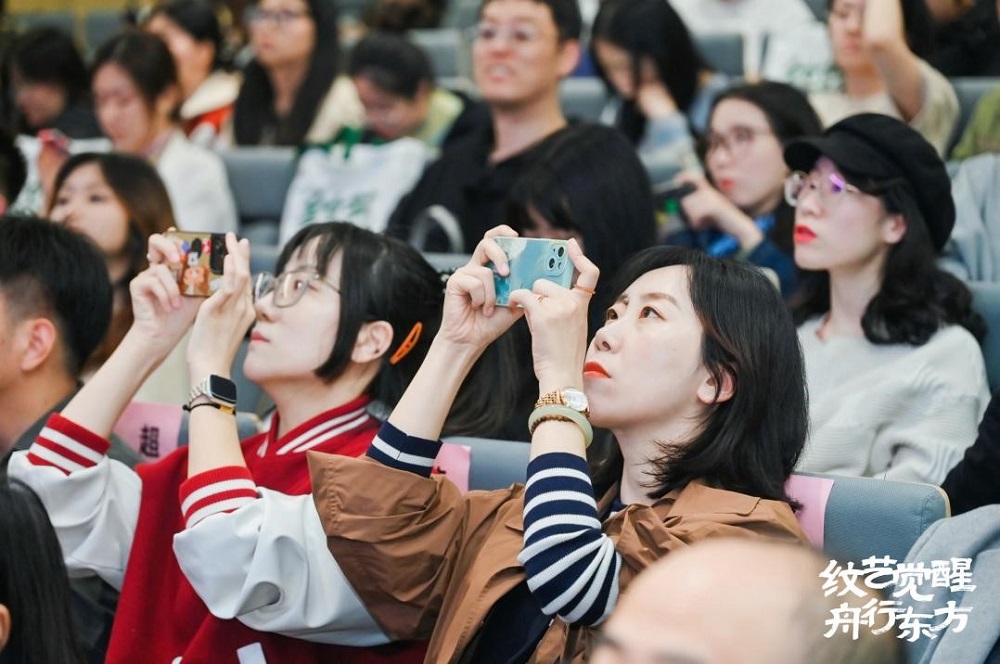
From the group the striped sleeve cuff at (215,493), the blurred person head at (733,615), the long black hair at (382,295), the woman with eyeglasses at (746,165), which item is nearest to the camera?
the blurred person head at (733,615)

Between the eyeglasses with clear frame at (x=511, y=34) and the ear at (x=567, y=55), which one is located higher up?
the eyeglasses with clear frame at (x=511, y=34)

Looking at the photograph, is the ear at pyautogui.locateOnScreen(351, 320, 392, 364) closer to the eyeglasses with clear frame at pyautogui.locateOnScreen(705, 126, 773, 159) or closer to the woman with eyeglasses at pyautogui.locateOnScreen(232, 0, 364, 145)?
the eyeglasses with clear frame at pyautogui.locateOnScreen(705, 126, 773, 159)

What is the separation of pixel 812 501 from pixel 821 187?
3.00ft

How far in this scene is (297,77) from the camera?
451 centimetres

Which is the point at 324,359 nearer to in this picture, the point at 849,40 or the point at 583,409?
the point at 583,409

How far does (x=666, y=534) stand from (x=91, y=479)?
3.10 ft

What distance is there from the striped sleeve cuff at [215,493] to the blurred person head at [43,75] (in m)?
3.30

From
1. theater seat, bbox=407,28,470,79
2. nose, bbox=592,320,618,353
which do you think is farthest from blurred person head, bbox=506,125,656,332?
theater seat, bbox=407,28,470,79

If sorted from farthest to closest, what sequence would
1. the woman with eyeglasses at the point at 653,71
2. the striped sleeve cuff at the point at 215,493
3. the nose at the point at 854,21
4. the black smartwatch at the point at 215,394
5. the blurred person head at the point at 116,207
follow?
the woman with eyeglasses at the point at 653,71 < the nose at the point at 854,21 < the blurred person head at the point at 116,207 < the black smartwatch at the point at 215,394 < the striped sleeve cuff at the point at 215,493

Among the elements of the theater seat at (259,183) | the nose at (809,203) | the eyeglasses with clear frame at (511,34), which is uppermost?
the eyeglasses with clear frame at (511,34)

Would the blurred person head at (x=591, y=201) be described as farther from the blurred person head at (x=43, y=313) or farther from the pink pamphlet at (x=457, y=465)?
the blurred person head at (x=43, y=313)

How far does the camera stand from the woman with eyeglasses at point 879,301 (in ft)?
7.82

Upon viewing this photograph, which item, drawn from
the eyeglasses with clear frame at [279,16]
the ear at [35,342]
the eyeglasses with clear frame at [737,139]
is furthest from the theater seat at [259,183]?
the ear at [35,342]

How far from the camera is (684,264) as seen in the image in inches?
74.5
